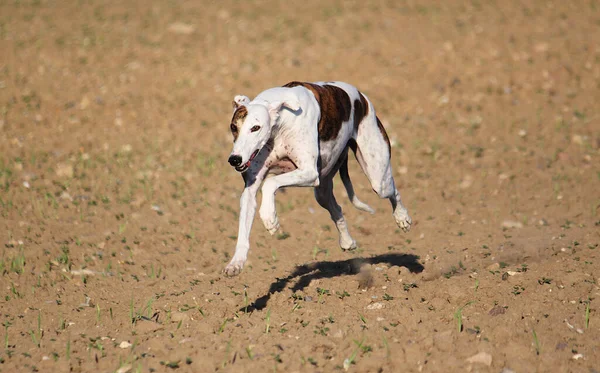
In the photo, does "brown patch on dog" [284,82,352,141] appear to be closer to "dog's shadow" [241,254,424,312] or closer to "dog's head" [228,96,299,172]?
"dog's head" [228,96,299,172]

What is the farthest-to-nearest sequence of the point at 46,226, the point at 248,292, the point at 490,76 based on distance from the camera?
the point at 490,76, the point at 46,226, the point at 248,292

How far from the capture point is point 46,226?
9.99 metres

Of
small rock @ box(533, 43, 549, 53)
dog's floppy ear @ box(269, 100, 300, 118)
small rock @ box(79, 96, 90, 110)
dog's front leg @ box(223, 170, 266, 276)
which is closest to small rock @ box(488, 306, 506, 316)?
dog's front leg @ box(223, 170, 266, 276)

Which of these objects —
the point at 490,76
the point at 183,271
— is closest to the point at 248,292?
the point at 183,271

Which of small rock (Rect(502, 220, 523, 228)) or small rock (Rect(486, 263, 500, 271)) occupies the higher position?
small rock (Rect(486, 263, 500, 271))

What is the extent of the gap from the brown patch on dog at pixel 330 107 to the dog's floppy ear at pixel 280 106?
474 mm

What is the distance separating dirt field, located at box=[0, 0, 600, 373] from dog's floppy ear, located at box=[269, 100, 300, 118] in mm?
1825

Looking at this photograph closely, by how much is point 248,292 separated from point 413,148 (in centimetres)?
692

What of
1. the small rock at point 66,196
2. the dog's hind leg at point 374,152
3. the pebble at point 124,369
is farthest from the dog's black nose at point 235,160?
the small rock at point 66,196

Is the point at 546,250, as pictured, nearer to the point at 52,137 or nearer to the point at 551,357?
the point at 551,357

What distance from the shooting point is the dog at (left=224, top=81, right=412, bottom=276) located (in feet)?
20.4

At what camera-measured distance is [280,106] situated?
6.41m

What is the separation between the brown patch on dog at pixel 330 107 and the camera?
697cm

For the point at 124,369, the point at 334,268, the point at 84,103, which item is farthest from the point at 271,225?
the point at 84,103
